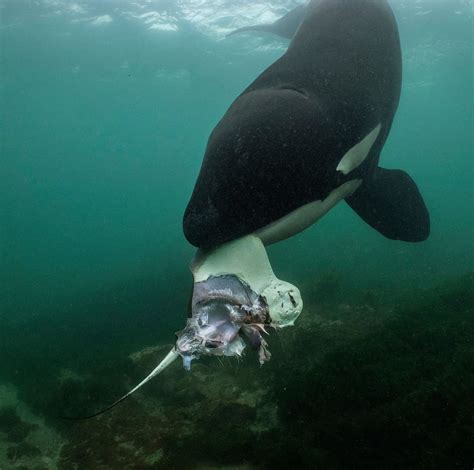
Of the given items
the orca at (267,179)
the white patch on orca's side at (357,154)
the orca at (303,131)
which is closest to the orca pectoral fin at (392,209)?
the orca at (303,131)

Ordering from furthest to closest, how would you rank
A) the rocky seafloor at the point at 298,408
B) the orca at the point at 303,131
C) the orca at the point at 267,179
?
1. the rocky seafloor at the point at 298,408
2. the orca at the point at 303,131
3. the orca at the point at 267,179

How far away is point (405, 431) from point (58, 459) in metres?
5.16

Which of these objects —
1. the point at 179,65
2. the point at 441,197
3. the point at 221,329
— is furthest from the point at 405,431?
the point at 441,197

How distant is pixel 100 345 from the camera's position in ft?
44.5

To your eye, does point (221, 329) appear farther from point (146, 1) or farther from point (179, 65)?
point (179, 65)

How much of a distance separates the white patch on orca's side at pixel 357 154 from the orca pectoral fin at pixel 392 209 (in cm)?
120

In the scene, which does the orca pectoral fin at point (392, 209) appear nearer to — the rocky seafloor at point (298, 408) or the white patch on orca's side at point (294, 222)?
the white patch on orca's side at point (294, 222)

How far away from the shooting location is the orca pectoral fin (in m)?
4.09

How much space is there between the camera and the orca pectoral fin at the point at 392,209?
13.4ft

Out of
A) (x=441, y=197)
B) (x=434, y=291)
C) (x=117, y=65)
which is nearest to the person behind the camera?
(x=434, y=291)

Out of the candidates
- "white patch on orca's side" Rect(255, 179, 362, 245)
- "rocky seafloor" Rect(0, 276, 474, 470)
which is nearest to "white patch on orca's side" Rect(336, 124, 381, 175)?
"white patch on orca's side" Rect(255, 179, 362, 245)

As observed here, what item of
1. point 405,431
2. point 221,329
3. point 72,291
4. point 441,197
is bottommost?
point 441,197

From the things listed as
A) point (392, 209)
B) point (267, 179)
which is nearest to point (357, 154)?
point (267, 179)

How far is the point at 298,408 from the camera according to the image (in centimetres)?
572
